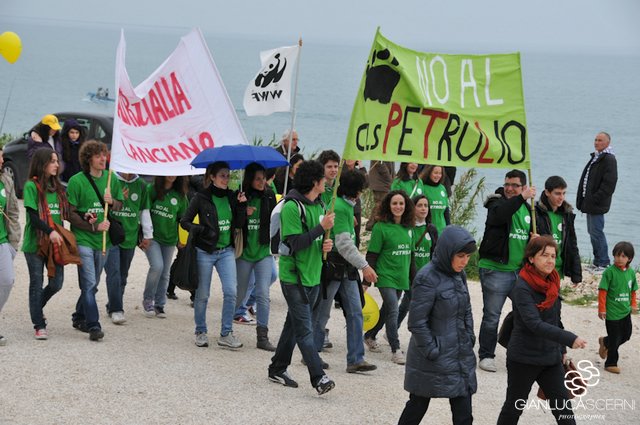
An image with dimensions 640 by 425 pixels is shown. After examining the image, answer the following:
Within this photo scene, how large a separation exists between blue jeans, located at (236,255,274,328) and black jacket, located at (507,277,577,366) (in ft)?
10.8

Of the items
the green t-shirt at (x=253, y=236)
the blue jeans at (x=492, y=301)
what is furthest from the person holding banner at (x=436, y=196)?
the green t-shirt at (x=253, y=236)

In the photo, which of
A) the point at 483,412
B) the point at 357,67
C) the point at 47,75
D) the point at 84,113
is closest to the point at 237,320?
the point at 483,412

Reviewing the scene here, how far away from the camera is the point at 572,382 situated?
879 centimetres

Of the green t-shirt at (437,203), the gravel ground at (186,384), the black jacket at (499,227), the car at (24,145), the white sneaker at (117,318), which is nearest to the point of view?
the gravel ground at (186,384)

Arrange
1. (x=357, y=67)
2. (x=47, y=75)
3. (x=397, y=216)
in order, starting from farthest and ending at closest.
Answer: (x=357, y=67)
(x=47, y=75)
(x=397, y=216)

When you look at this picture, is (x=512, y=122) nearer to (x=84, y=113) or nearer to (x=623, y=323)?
(x=623, y=323)

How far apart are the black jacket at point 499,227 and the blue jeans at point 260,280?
2.10 m

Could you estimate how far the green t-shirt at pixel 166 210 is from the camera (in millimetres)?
11727

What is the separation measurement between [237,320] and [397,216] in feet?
7.89

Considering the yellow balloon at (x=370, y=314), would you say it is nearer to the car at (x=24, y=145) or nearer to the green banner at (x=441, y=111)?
the green banner at (x=441, y=111)

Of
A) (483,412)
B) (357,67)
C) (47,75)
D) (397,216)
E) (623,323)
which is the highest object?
(357,67)

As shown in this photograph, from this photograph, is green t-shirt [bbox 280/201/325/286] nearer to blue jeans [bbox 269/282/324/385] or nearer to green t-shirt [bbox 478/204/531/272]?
blue jeans [bbox 269/282/324/385]

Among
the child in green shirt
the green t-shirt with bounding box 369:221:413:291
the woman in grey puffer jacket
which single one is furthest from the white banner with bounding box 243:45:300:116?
the woman in grey puffer jacket

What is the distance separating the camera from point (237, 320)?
480 inches
